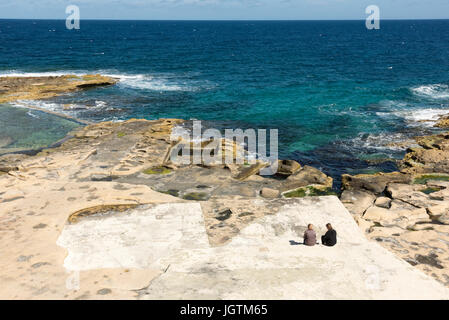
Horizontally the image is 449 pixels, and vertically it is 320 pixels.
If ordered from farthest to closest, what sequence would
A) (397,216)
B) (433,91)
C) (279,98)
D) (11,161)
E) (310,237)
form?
(433,91)
(279,98)
(11,161)
(397,216)
(310,237)

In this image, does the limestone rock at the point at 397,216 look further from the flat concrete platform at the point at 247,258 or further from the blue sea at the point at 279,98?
the blue sea at the point at 279,98

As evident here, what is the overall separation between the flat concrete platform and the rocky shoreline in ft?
3.36

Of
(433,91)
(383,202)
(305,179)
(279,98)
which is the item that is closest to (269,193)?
(305,179)

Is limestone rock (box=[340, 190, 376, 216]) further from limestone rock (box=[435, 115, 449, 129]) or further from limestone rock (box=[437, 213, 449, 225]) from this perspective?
limestone rock (box=[435, 115, 449, 129])

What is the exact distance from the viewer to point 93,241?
16.4 metres

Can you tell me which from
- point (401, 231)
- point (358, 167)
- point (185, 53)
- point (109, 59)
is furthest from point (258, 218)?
point (185, 53)

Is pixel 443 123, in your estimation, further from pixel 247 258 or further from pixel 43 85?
pixel 43 85

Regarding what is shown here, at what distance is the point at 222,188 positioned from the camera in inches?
886

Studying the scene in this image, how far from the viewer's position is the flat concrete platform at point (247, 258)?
41.0 ft

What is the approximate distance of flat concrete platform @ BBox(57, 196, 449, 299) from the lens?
492 inches

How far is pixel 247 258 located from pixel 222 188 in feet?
26.9
